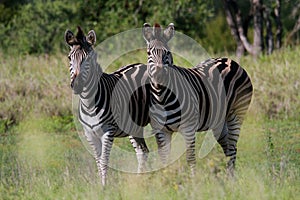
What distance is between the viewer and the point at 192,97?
884 centimetres

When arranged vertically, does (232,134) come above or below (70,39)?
below

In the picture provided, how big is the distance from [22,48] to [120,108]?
16.8 m

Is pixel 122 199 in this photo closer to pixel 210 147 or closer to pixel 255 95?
pixel 210 147

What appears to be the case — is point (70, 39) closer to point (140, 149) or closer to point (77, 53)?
point (77, 53)

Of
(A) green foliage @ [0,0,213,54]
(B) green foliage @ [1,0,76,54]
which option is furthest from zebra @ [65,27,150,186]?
(B) green foliage @ [1,0,76,54]

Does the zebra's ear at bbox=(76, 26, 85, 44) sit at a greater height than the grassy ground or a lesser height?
greater

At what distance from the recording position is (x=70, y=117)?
14.4 metres

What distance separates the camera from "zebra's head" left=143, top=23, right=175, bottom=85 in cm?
816

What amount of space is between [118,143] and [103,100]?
12.5 feet

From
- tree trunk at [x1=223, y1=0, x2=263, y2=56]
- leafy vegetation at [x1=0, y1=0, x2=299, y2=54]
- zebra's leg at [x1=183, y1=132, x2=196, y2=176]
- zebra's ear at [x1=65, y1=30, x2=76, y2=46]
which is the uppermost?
leafy vegetation at [x1=0, y1=0, x2=299, y2=54]

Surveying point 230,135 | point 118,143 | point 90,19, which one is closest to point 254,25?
point 90,19

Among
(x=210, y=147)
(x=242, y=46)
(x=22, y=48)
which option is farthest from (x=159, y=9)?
(x=210, y=147)

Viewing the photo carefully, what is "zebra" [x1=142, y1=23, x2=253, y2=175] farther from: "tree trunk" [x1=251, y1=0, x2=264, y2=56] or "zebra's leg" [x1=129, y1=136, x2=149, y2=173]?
"tree trunk" [x1=251, y1=0, x2=264, y2=56]

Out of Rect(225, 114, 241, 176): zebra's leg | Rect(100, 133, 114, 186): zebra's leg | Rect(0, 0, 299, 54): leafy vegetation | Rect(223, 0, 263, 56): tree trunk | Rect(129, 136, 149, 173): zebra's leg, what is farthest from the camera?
Rect(0, 0, 299, 54): leafy vegetation
